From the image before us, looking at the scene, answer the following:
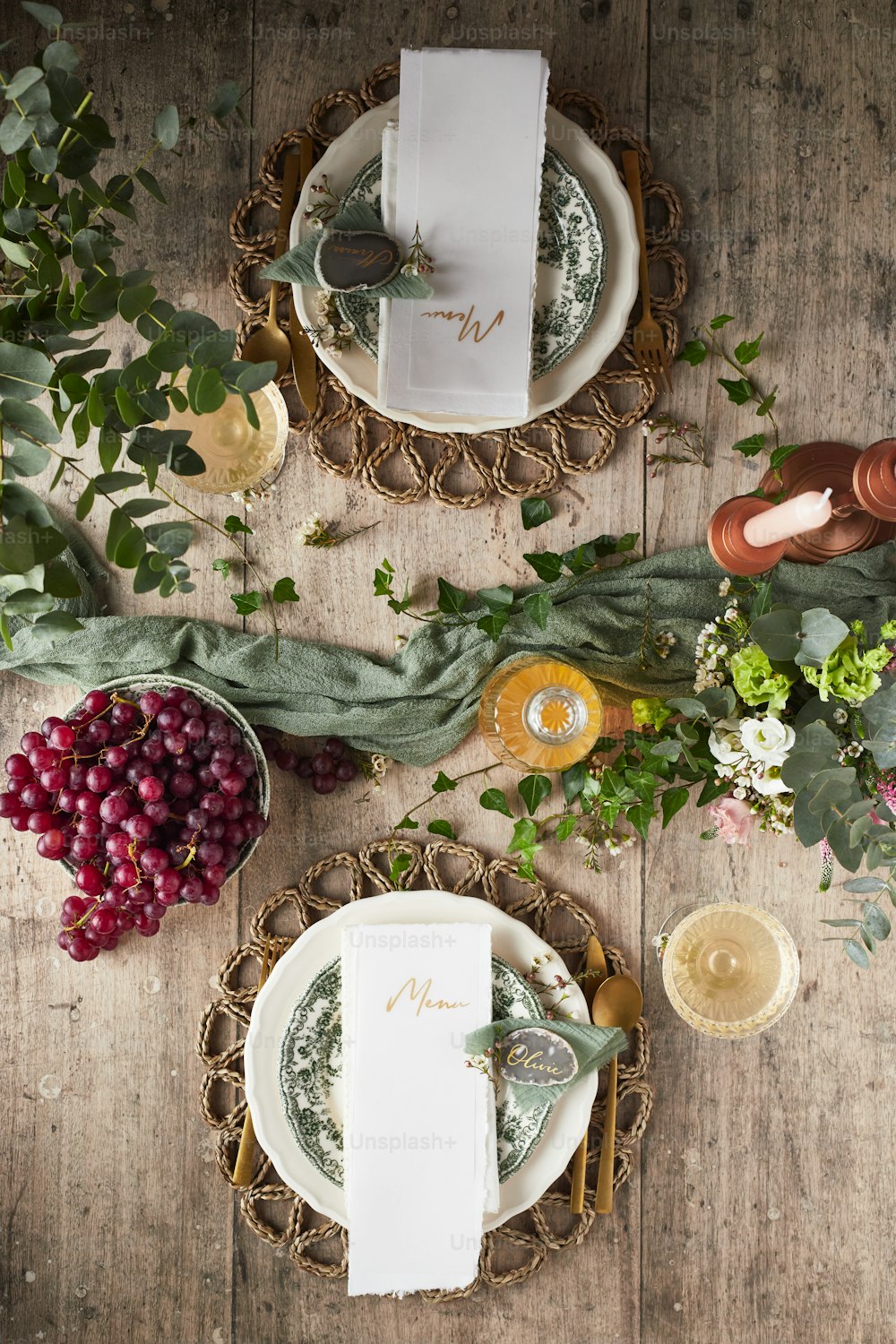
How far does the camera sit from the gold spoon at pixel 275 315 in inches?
56.0

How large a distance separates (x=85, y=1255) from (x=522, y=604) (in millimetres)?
1235

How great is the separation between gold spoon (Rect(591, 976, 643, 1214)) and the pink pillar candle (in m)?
0.70

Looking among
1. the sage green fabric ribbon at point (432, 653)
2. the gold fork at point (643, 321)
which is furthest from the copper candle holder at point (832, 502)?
the gold fork at point (643, 321)

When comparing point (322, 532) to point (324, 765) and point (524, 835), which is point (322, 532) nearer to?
point (324, 765)

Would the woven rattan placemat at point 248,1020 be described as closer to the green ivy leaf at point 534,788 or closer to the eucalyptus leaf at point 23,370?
the green ivy leaf at point 534,788

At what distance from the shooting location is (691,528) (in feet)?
4.87

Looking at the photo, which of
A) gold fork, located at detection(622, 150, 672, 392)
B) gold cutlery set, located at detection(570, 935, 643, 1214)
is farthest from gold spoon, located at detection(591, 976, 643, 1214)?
gold fork, located at detection(622, 150, 672, 392)

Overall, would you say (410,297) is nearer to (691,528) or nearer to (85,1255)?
(691,528)

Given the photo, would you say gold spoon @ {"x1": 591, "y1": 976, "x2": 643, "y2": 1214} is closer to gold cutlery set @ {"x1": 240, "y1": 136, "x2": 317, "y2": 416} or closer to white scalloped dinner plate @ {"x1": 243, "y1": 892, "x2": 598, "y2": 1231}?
white scalloped dinner plate @ {"x1": 243, "y1": 892, "x2": 598, "y2": 1231}

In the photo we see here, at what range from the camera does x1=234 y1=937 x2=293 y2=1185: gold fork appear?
1.43m

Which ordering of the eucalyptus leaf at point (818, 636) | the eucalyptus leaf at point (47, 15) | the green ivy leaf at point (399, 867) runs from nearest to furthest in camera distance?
1. the eucalyptus leaf at point (47, 15)
2. the eucalyptus leaf at point (818, 636)
3. the green ivy leaf at point (399, 867)

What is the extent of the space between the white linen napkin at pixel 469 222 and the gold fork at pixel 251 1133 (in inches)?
32.9

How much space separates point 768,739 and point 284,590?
73 centimetres

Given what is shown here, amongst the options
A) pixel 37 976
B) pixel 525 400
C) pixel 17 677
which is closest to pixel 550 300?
pixel 525 400
